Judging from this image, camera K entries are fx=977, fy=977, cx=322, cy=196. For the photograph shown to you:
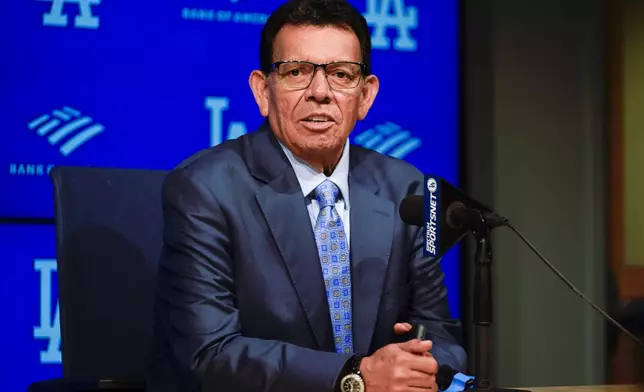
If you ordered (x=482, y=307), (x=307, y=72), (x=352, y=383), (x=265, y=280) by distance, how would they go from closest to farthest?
(x=482, y=307), (x=352, y=383), (x=265, y=280), (x=307, y=72)

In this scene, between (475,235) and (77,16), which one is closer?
(475,235)

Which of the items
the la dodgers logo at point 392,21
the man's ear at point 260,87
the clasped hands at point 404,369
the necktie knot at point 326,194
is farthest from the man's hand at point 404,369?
the la dodgers logo at point 392,21

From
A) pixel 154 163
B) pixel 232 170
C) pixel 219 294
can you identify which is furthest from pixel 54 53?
pixel 219 294

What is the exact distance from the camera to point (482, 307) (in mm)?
1640

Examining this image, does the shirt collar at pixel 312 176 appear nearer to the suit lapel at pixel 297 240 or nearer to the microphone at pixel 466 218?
the suit lapel at pixel 297 240

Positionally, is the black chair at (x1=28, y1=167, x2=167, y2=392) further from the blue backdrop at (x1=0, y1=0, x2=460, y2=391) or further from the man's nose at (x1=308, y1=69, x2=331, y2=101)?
the blue backdrop at (x1=0, y1=0, x2=460, y2=391)

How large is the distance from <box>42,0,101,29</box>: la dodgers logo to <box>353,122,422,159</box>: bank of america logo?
1050mm

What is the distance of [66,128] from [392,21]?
1245 millimetres

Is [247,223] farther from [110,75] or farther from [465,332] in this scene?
[465,332]

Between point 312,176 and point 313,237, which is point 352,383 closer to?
point 313,237

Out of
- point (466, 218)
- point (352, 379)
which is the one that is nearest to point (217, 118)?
point (352, 379)

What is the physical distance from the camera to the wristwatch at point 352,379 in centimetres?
179

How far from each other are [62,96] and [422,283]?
1677 millimetres

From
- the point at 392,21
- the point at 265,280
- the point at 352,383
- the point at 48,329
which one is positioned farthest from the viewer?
the point at 392,21
